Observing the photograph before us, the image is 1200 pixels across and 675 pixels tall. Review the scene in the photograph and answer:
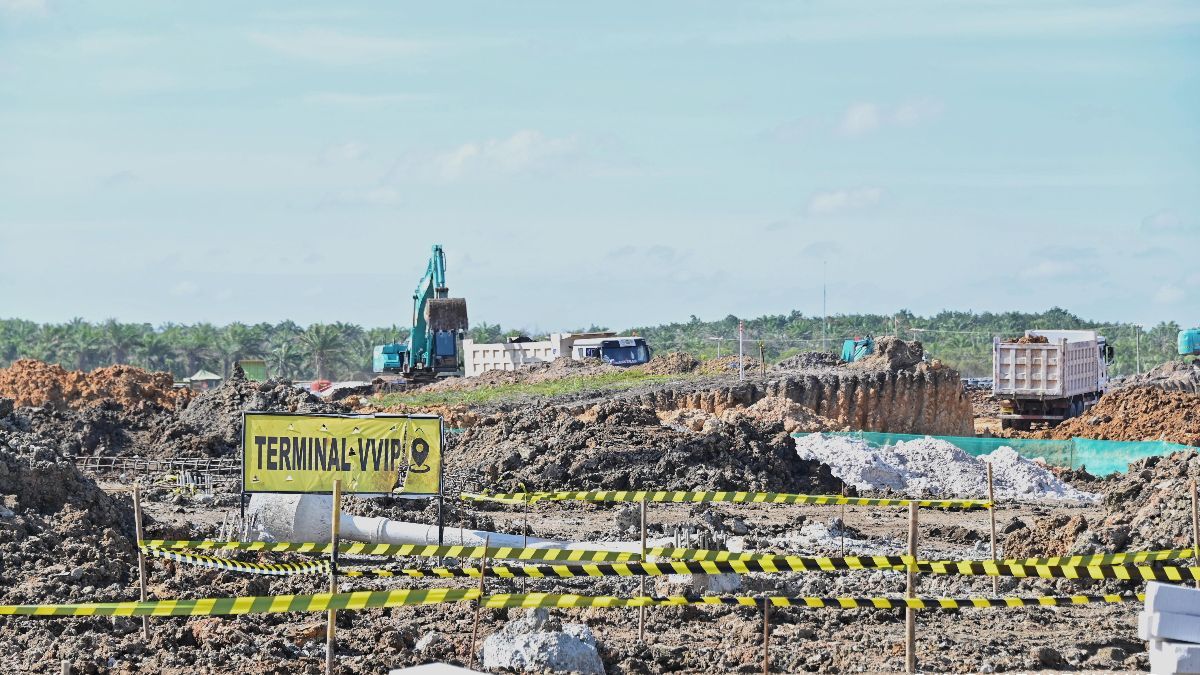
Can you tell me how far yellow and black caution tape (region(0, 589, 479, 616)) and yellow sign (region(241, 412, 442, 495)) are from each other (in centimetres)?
611

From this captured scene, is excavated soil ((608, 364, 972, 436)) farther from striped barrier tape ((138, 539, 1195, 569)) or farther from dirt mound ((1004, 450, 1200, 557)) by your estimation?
striped barrier tape ((138, 539, 1195, 569))

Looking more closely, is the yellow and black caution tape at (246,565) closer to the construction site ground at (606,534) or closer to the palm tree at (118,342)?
the construction site ground at (606,534)

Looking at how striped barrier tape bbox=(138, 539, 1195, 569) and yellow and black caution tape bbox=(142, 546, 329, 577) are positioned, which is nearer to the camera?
striped barrier tape bbox=(138, 539, 1195, 569)

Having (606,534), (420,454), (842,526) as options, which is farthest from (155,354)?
(420,454)

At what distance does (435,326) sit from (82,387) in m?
15.4

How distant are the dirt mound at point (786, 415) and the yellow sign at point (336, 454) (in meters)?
20.9

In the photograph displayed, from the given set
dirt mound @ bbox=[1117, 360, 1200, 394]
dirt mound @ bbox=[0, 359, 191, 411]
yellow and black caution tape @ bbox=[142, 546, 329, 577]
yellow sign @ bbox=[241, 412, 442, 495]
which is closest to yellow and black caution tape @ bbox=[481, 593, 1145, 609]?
yellow and black caution tape @ bbox=[142, 546, 329, 577]

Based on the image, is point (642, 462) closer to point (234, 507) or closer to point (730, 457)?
point (730, 457)

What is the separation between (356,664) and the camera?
38.8ft

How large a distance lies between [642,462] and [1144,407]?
21.7m

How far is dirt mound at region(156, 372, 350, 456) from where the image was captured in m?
37.4

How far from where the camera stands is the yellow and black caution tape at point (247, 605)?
1017cm

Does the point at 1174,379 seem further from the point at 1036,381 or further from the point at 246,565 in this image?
the point at 246,565

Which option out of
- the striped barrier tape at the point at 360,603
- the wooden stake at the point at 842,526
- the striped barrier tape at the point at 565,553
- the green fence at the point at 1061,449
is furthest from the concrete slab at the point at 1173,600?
the green fence at the point at 1061,449
